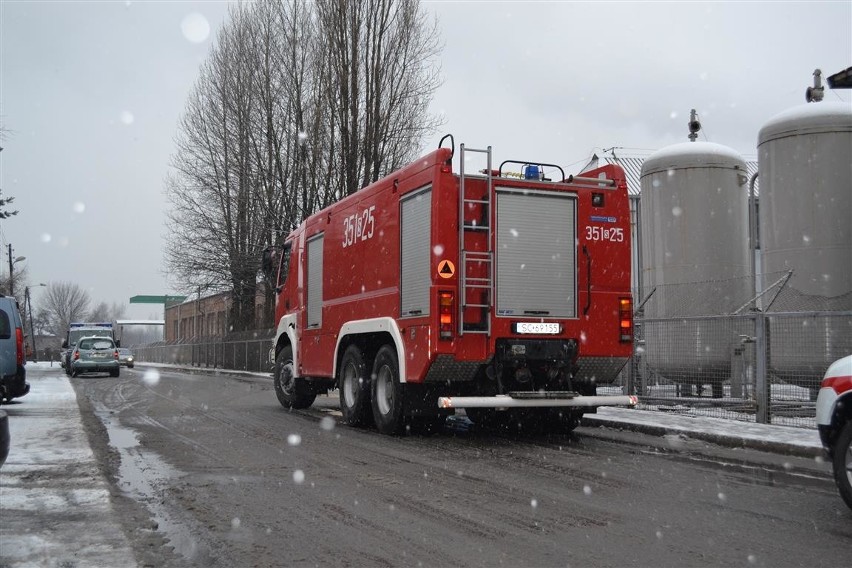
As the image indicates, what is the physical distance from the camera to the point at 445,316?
9.47 m

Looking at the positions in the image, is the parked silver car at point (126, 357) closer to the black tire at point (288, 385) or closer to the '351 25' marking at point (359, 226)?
the black tire at point (288, 385)

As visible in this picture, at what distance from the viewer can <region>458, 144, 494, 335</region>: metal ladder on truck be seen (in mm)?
9656

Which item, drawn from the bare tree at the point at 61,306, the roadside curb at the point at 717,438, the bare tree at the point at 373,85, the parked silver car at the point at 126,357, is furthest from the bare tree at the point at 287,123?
the bare tree at the point at 61,306

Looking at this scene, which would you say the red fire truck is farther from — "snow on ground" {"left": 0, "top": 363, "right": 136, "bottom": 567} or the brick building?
the brick building

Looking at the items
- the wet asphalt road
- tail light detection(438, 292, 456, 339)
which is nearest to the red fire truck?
tail light detection(438, 292, 456, 339)

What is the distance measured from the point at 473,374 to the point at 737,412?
4729 mm

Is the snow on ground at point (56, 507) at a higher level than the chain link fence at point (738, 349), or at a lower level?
lower

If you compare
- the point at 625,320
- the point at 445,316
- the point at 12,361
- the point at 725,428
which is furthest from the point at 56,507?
the point at 12,361

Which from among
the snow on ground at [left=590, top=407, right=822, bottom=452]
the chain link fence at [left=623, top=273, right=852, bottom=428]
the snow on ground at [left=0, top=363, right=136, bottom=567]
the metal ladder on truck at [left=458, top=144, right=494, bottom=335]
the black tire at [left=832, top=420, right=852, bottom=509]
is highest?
the metal ladder on truck at [left=458, top=144, right=494, bottom=335]

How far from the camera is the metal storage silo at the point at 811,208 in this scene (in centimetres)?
1284

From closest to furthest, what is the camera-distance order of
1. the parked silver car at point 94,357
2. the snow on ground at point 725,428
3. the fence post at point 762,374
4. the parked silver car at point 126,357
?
the snow on ground at point 725,428, the fence post at point 762,374, the parked silver car at point 94,357, the parked silver car at point 126,357

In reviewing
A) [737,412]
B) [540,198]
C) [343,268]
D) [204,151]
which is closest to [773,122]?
[737,412]

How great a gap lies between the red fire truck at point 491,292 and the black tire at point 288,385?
3641 millimetres

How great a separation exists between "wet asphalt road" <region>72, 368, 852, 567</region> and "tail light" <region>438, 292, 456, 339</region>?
1309mm
